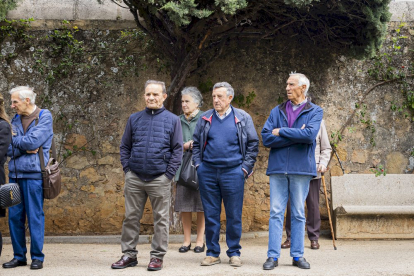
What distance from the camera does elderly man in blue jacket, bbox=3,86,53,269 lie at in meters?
4.98

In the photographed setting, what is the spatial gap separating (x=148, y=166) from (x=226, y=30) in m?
2.59

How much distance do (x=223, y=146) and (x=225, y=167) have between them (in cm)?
20

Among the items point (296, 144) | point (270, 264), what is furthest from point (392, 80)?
point (270, 264)

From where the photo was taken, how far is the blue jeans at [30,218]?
197 inches

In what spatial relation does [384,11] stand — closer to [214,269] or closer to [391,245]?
[391,245]

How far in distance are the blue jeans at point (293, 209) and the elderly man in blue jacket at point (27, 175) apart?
2.14 meters

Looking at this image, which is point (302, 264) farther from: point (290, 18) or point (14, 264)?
point (290, 18)

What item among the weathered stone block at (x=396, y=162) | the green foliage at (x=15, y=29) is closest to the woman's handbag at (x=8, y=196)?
the green foliage at (x=15, y=29)

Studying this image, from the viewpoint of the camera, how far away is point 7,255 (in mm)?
5809

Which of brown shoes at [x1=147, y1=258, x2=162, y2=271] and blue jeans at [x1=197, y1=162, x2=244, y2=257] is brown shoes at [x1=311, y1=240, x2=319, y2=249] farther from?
brown shoes at [x1=147, y1=258, x2=162, y2=271]

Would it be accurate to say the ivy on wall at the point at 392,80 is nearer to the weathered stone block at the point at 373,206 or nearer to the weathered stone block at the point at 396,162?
the weathered stone block at the point at 396,162

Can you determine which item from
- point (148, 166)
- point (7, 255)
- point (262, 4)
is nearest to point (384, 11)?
point (262, 4)

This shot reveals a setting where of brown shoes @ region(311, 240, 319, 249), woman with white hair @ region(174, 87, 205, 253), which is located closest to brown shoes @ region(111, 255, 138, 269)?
woman with white hair @ region(174, 87, 205, 253)

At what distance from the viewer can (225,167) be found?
512cm
